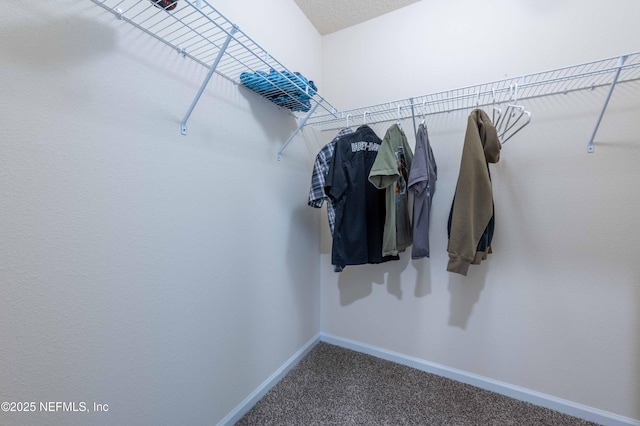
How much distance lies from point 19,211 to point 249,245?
835 millimetres

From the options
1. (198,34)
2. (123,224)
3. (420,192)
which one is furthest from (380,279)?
(198,34)

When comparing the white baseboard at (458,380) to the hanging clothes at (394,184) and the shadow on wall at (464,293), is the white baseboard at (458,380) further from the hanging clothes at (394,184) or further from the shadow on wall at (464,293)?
the hanging clothes at (394,184)

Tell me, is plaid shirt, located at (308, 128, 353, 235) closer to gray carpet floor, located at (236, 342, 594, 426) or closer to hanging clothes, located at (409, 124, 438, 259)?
hanging clothes, located at (409, 124, 438, 259)

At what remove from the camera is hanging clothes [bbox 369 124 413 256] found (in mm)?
1289

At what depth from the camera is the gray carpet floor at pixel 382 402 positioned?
1.33 meters

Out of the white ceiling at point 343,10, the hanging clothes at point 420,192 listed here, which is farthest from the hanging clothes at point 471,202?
the white ceiling at point 343,10

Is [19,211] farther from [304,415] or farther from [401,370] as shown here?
[401,370]

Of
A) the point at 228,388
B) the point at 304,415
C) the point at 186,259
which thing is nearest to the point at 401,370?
the point at 304,415

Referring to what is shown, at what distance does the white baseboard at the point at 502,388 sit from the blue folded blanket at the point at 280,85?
71.1 inches

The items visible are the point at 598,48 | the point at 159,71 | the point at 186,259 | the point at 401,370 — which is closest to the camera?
the point at 159,71

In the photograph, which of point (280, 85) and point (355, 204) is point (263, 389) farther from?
point (280, 85)

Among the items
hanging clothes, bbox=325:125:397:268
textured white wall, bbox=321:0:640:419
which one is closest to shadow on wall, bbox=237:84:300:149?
hanging clothes, bbox=325:125:397:268

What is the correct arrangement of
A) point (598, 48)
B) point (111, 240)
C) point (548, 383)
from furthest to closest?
point (548, 383), point (598, 48), point (111, 240)

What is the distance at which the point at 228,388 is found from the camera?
1.26 metres
